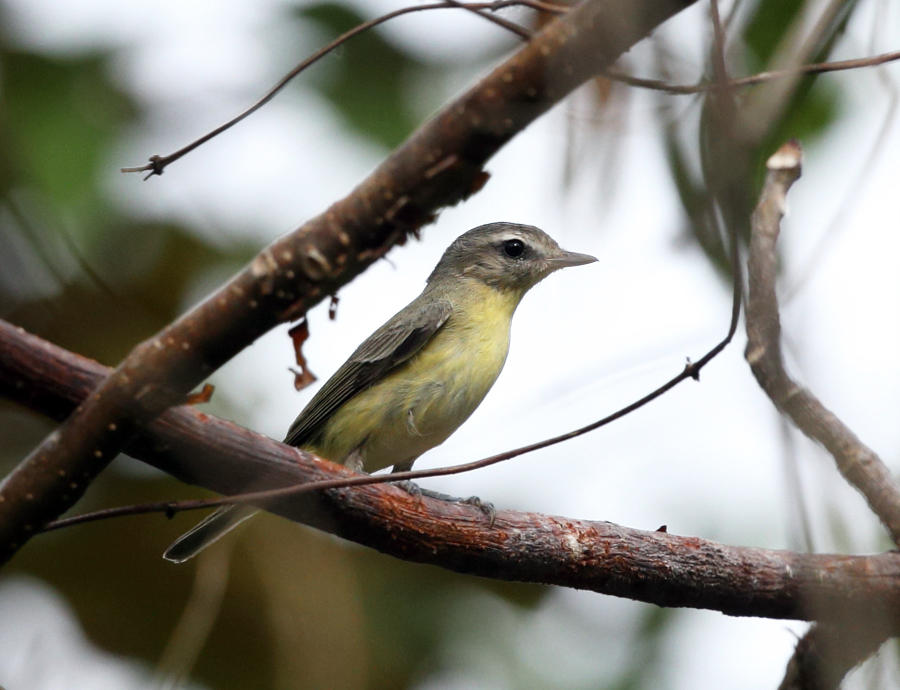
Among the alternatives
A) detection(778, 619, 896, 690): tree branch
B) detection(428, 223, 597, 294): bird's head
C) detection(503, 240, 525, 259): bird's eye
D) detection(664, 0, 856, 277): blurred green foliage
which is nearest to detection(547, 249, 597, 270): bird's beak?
detection(428, 223, 597, 294): bird's head

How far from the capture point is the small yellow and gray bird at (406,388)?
463cm

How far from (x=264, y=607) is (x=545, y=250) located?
2328 millimetres

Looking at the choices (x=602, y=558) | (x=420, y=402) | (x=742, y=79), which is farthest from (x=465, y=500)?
(x=742, y=79)

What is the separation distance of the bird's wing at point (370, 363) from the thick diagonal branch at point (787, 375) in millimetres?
2007

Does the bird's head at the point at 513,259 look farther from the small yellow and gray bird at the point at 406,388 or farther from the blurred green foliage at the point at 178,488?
the blurred green foliage at the point at 178,488

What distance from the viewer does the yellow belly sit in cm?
462

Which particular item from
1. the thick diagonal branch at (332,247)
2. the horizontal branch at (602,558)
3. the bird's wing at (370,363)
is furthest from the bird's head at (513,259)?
the thick diagonal branch at (332,247)

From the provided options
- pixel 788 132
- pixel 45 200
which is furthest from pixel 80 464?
pixel 788 132

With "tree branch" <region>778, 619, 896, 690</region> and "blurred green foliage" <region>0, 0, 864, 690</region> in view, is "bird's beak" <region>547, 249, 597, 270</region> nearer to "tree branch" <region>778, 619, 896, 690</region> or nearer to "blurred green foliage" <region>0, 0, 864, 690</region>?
"blurred green foliage" <region>0, 0, 864, 690</region>

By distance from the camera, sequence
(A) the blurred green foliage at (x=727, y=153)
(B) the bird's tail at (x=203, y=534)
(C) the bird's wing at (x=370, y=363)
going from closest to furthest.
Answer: (A) the blurred green foliage at (x=727, y=153)
(B) the bird's tail at (x=203, y=534)
(C) the bird's wing at (x=370, y=363)

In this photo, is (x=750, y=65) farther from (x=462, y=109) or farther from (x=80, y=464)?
(x=80, y=464)

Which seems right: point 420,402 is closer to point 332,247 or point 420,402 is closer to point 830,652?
point 830,652

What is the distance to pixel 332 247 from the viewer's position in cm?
198

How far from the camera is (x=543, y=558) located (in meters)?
3.46
